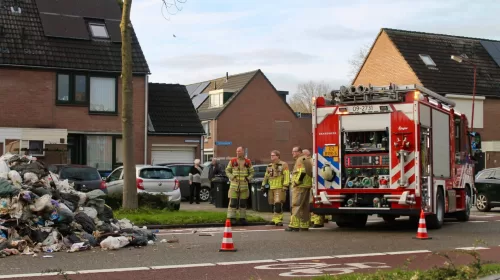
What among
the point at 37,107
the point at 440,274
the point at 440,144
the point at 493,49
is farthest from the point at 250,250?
the point at 493,49

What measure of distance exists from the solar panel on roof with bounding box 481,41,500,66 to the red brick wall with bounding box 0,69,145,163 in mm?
30028

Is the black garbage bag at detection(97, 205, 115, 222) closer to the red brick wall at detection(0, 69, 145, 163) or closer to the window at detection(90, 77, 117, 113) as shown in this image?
the red brick wall at detection(0, 69, 145, 163)

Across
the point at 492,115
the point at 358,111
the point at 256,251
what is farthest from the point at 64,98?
the point at 492,115

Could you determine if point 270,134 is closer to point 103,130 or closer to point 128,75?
point 103,130

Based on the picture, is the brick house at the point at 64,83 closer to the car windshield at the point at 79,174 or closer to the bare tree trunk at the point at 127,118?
the car windshield at the point at 79,174

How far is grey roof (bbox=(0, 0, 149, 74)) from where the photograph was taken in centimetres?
3266

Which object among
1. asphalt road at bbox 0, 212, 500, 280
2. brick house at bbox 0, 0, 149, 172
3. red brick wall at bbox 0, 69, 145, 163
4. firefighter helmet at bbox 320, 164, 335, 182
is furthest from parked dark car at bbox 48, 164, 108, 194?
red brick wall at bbox 0, 69, 145, 163

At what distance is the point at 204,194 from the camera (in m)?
30.1

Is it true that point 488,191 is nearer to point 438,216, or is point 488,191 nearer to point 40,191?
point 438,216

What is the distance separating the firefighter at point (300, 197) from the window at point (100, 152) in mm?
18876

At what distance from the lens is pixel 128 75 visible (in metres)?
18.8

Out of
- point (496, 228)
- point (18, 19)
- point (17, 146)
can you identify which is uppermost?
point (18, 19)

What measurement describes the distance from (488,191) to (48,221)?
16575 mm

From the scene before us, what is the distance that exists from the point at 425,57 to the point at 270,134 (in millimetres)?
16465
